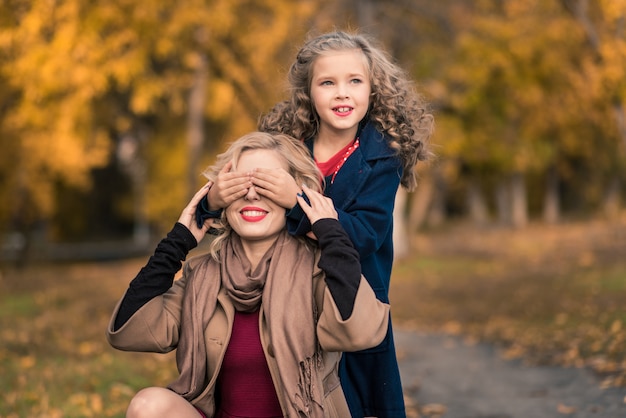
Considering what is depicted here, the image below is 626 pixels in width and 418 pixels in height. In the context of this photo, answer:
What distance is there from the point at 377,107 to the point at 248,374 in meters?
1.20

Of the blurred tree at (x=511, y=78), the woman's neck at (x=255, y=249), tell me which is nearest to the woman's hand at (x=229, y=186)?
the woman's neck at (x=255, y=249)

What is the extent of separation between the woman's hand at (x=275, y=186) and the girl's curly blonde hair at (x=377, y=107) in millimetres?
559

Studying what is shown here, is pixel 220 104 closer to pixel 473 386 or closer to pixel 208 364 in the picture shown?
pixel 473 386

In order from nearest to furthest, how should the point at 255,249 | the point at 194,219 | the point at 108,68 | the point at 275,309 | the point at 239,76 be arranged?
the point at 275,309, the point at 255,249, the point at 194,219, the point at 108,68, the point at 239,76

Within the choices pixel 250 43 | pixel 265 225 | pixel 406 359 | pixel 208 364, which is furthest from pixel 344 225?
pixel 250 43

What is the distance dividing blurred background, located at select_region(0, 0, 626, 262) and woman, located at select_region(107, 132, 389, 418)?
107 cm

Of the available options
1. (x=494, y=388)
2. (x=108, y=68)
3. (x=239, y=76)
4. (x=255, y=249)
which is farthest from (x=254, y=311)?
(x=239, y=76)

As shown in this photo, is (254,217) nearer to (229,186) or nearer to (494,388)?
(229,186)

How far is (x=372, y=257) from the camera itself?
Answer: 3.26 metres

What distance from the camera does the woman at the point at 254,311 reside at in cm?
278

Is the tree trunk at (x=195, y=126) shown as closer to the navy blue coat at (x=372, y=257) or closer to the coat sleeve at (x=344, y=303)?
the navy blue coat at (x=372, y=257)

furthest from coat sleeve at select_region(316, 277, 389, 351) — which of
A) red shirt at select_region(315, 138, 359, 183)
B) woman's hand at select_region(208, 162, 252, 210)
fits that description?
red shirt at select_region(315, 138, 359, 183)

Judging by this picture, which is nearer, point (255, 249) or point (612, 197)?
point (255, 249)

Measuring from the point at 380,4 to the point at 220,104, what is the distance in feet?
13.2
